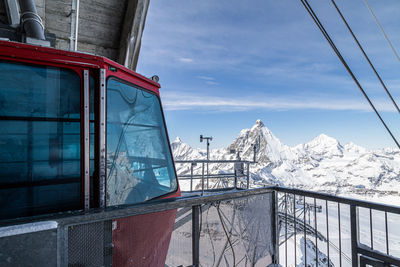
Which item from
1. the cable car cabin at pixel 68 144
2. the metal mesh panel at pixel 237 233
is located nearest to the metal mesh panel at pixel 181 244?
the metal mesh panel at pixel 237 233

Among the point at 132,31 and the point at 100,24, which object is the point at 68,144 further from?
the point at 100,24

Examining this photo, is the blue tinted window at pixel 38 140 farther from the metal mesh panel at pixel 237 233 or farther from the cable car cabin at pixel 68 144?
the metal mesh panel at pixel 237 233

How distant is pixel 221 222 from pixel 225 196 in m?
0.30

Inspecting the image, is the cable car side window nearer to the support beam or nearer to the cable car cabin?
the cable car cabin

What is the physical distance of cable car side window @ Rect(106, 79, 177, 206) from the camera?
2.42 m

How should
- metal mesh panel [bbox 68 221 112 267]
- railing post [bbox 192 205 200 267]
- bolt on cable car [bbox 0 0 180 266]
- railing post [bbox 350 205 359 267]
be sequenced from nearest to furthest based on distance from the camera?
metal mesh panel [bbox 68 221 112 267] → bolt on cable car [bbox 0 0 180 266] → railing post [bbox 192 205 200 267] → railing post [bbox 350 205 359 267]

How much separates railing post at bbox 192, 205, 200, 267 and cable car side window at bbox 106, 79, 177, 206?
819mm

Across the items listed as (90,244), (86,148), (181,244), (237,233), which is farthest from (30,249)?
(237,233)

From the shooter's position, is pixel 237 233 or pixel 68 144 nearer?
pixel 68 144

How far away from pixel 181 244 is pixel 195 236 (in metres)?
0.15

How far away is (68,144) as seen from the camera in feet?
7.03

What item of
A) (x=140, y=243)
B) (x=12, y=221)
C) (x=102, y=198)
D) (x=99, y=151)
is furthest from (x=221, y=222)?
(x=12, y=221)

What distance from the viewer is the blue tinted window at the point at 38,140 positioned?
75.7 inches

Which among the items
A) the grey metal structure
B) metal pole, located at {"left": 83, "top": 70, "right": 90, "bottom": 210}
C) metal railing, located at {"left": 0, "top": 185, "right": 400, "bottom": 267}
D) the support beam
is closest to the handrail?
metal railing, located at {"left": 0, "top": 185, "right": 400, "bottom": 267}
